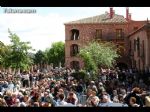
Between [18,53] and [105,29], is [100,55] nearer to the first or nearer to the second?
[105,29]

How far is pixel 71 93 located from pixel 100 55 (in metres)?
12.2

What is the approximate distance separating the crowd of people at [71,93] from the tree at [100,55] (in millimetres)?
2057

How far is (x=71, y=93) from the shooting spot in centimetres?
946

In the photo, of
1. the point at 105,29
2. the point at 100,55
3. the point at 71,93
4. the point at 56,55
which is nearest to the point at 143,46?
the point at 100,55

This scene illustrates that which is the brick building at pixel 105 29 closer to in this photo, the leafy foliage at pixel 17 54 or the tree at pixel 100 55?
the tree at pixel 100 55

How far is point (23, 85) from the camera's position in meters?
15.3

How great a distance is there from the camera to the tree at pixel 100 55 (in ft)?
64.8

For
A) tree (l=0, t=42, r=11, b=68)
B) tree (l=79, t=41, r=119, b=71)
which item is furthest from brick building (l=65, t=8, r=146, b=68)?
tree (l=0, t=42, r=11, b=68)

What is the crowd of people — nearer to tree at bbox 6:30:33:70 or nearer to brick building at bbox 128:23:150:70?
tree at bbox 6:30:33:70

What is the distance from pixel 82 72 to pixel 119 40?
2039mm

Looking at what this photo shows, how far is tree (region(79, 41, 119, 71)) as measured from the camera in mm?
19750

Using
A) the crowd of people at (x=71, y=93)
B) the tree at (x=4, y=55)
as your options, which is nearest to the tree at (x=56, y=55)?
the tree at (x=4, y=55)
